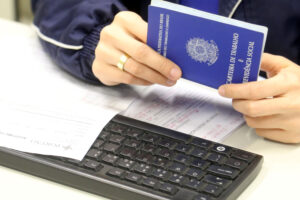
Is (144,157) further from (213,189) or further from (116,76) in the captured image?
(116,76)

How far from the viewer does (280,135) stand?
2.71 ft

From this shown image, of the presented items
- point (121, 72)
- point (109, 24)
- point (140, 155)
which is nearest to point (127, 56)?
point (121, 72)

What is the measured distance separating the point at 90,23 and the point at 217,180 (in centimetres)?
46

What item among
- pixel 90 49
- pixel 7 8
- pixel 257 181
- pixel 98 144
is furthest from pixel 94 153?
pixel 7 8

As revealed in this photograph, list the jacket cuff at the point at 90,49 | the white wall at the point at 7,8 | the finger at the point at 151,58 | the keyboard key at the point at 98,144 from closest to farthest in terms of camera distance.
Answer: the keyboard key at the point at 98,144, the finger at the point at 151,58, the jacket cuff at the point at 90,49, the white wall at the point at 7,8

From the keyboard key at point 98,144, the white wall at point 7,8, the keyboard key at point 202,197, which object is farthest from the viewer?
the white wall at point 7,8

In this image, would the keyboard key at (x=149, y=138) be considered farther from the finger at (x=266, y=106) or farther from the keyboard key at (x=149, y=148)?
the finger at (x=266, y=106)

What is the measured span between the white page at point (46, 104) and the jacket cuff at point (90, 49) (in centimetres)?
Result: 3

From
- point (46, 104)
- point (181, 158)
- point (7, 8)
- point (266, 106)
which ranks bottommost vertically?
point (7, 8)

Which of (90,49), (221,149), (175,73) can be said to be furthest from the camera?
(90,49)

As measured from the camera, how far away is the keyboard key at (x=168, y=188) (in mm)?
651

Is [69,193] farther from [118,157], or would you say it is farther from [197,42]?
[197,42]

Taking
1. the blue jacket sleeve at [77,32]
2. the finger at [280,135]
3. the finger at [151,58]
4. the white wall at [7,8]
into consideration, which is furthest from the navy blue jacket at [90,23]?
the white wall at [7,8]

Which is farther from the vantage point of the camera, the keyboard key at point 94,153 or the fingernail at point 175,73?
the fingernail at point 175,73
